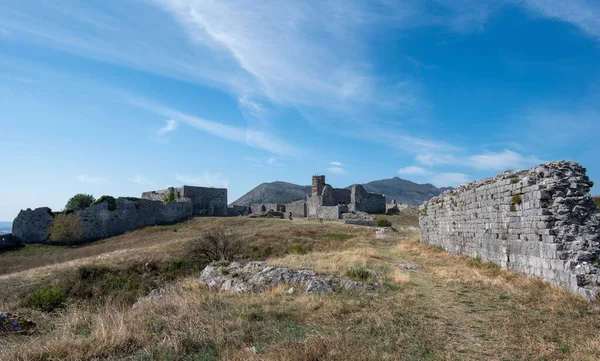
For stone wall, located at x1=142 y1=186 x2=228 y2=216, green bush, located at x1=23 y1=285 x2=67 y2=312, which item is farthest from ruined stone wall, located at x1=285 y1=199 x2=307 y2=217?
green bush, located at x1=23 y1=285 x2=67 y2=312

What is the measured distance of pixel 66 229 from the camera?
124ft

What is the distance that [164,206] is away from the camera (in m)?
47.0

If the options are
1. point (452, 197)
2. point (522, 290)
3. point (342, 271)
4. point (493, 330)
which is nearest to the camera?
point (493, 330)

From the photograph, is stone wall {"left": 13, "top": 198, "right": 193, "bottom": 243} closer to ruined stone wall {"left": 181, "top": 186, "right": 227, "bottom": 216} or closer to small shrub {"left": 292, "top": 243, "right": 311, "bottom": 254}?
ruined stone wall {"left": 181, "top": 186, "right": 227, "bottom": 216}

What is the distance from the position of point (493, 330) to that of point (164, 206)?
45.4 metres

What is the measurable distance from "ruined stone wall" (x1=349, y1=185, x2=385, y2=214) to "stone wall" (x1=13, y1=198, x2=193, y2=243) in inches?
Result: 888

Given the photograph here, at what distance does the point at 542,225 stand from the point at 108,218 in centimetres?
4307

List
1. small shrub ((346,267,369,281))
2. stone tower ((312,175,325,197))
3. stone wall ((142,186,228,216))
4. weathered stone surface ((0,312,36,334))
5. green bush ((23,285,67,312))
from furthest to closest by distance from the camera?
stone tower ((312,175,325,197))
stone wall ((142,186,228,216))
green bush ((23,285,67,312))
small shrub ((346,267,369,281))
weathered stone surface ((0,312,36,334))

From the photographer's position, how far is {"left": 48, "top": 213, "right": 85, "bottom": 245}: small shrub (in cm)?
3769

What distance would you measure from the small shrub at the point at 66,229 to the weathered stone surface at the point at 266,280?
104 ft

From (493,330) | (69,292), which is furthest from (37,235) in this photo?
(493,330)

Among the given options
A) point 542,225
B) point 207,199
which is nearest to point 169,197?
point 207,199

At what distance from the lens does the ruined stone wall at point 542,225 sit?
8781mm

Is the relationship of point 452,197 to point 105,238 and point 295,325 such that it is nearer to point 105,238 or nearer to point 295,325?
point 295,325
